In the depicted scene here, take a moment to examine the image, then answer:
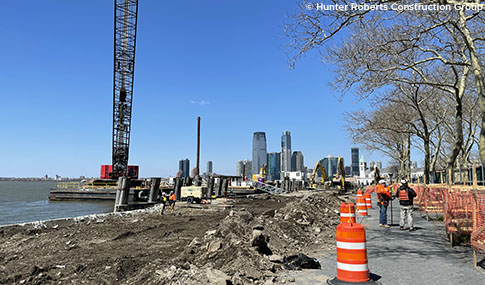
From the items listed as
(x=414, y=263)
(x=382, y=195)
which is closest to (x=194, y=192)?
(x=382, y=195)

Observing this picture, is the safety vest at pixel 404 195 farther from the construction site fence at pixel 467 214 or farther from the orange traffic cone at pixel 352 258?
the orange traffic cone at pixel 352 258

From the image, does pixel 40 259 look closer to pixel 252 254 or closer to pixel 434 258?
pixel 252 254

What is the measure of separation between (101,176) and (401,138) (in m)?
48.3

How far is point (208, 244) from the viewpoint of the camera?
7.75 m

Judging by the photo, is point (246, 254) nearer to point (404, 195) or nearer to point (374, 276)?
point (374, 276)

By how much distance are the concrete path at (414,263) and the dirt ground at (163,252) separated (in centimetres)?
97

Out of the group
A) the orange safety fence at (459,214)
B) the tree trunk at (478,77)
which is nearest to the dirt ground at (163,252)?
the orange safety fence at (459,214)

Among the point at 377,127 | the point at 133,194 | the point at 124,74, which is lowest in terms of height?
the point at 133,194

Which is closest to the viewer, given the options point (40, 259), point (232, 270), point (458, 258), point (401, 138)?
point (232, 270)

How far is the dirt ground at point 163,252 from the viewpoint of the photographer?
629cm

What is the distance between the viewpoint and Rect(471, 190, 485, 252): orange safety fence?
20.9ft

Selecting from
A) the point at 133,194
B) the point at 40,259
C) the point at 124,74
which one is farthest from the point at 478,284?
the point at 124,74

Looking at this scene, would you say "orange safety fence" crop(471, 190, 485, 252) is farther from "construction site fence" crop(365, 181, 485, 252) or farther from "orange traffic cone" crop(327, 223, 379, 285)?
"orange traffic cone" crop(327, 223, 379, 285)

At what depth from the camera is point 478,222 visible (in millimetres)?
7000
